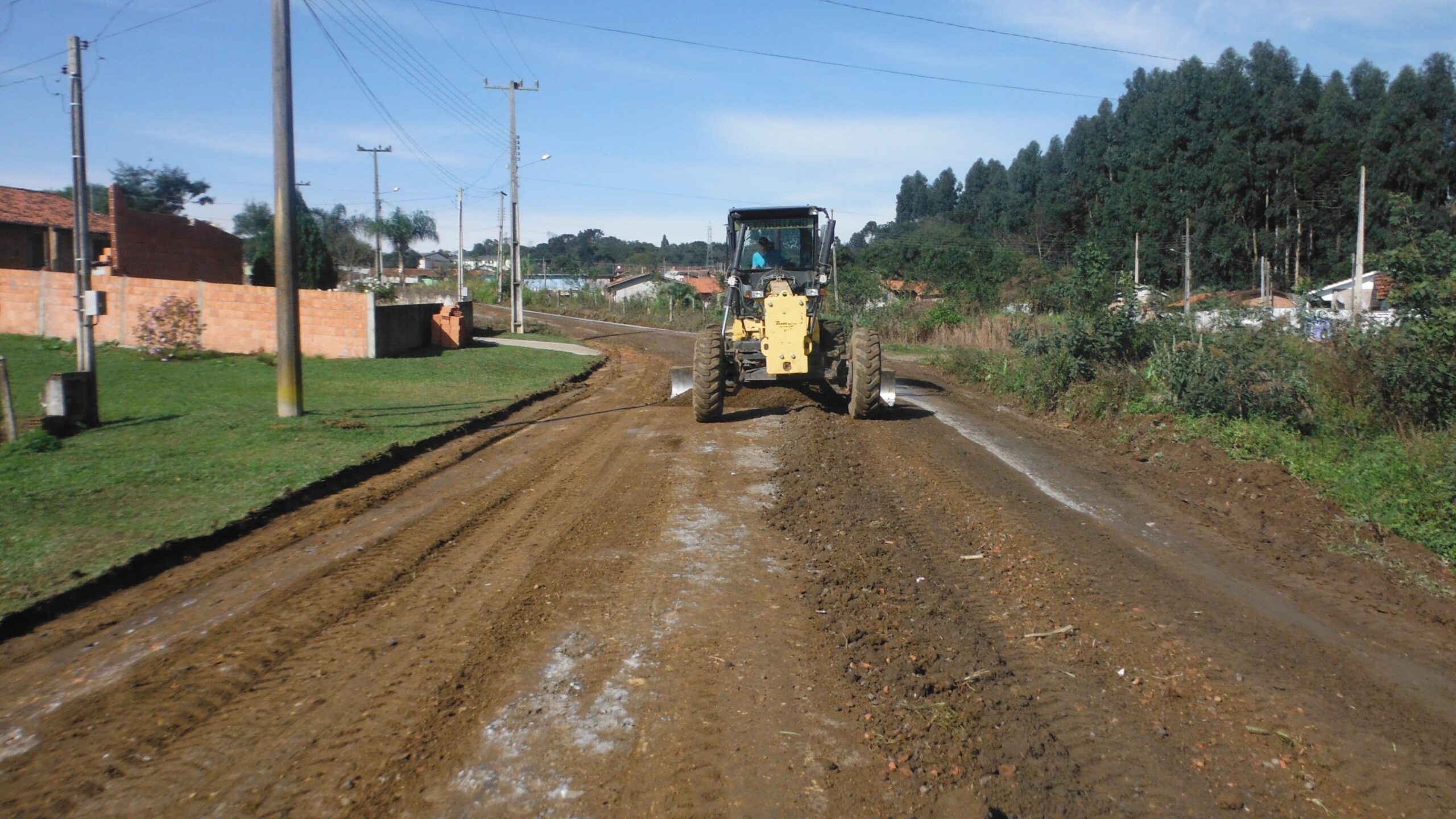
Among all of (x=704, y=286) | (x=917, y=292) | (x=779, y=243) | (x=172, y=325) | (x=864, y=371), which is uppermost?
(x=704, y=286)

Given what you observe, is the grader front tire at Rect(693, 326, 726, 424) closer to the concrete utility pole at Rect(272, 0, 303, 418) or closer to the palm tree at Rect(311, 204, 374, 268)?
the concrete utility pole at Rect(272, 0, 303, 418)

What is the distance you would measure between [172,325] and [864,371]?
645 inches

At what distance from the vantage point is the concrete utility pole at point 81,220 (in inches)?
500

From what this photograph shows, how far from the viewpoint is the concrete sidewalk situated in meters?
27.9

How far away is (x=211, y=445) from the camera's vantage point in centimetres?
1084

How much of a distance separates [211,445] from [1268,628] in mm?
10405

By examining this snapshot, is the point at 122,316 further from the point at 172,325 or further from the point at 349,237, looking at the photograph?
the point at 349,237

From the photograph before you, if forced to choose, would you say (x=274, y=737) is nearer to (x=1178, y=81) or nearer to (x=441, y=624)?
(x=441, y=624)

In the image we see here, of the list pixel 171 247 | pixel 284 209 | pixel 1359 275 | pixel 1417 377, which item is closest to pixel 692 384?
pixel 284 209

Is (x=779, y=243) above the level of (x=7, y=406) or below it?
above

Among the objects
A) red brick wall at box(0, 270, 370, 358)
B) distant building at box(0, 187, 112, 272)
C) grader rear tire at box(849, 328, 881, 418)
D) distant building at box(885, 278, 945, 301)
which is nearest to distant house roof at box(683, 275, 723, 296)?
distant building at box(885, 278, 945, 301)

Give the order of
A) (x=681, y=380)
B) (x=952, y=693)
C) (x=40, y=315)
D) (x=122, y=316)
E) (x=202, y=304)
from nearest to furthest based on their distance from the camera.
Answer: (x=952, y=693) < (x=681, y=380) < (x=202, y=304) < (x=122, y=316) < (x=40, y=315)

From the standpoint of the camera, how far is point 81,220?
12.9 metres

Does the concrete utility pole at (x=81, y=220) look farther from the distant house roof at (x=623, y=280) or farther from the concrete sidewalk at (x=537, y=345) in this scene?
the distant house roof at (x=623, y=280)
